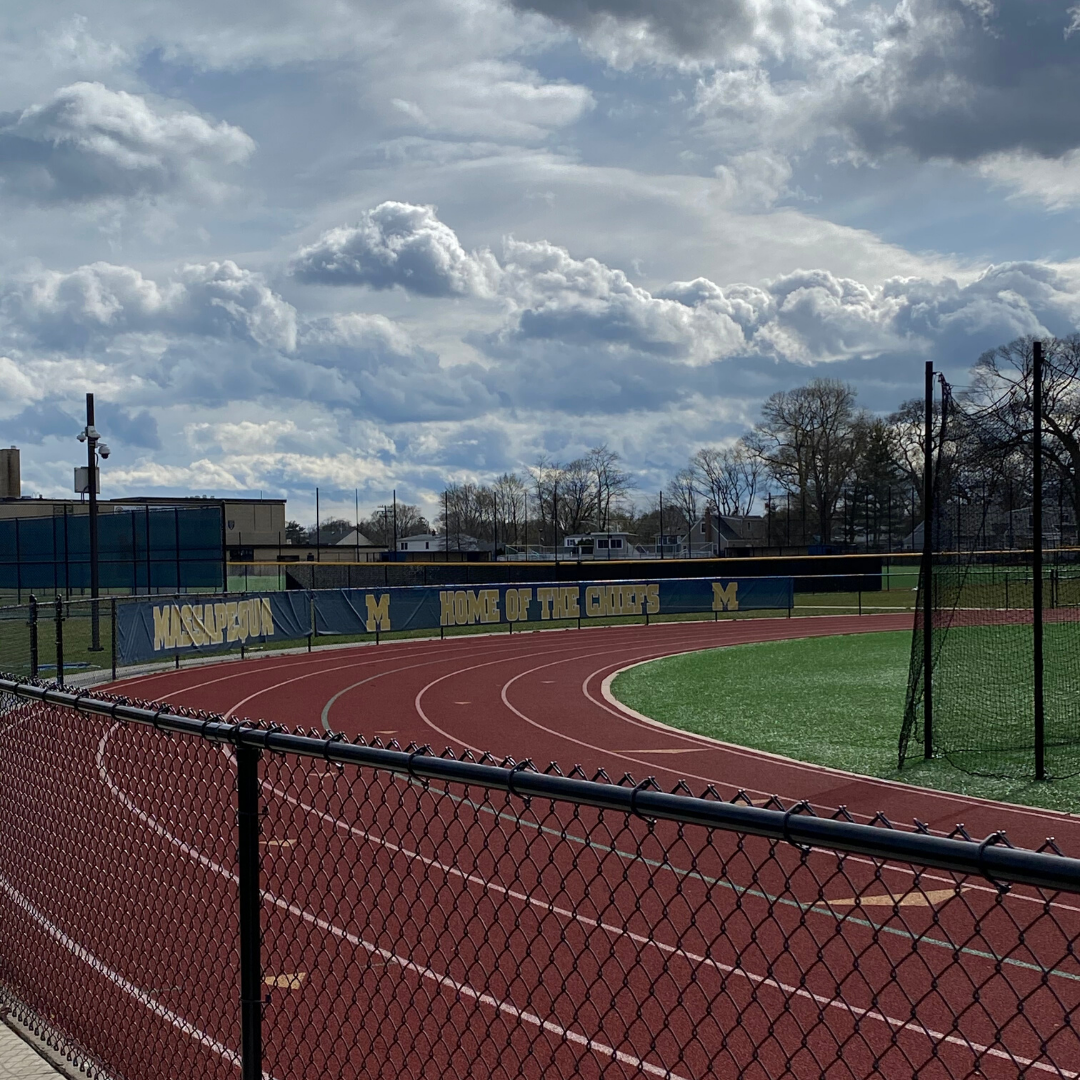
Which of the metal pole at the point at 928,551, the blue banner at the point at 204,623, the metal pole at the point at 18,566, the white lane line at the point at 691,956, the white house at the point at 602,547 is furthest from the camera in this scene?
the white house at the point at 602,547

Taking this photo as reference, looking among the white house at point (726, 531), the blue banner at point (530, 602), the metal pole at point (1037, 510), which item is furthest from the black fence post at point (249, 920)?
the white house at point (726, 531)

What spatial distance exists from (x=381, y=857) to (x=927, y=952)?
13.9 ft

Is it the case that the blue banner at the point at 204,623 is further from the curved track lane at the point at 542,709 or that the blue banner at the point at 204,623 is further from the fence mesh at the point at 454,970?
the fence mesh at the point at 454,970

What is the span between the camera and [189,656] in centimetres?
2644

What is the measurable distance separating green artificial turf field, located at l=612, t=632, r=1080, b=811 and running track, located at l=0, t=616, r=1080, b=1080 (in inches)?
22.8

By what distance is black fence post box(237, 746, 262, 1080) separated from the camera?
11.5 feet

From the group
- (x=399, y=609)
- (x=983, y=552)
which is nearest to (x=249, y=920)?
(x=983, y=552)

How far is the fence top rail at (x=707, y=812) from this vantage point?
1.90 m

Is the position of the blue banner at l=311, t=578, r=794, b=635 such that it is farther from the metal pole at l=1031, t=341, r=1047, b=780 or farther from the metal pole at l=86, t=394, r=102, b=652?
the metal pole at l=1031, t=341, r=1047, b=780

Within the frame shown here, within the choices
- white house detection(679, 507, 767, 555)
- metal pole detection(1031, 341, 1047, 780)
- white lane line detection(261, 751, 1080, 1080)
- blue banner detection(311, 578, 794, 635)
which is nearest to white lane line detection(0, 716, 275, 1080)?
white lane line detection(261, 751, 1080, 1080)

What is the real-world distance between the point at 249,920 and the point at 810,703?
51.0 ft

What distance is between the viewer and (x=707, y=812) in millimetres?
2344

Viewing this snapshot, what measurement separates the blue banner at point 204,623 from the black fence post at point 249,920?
20.4 metres

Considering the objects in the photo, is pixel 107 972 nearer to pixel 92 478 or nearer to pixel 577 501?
pixel 92 478
